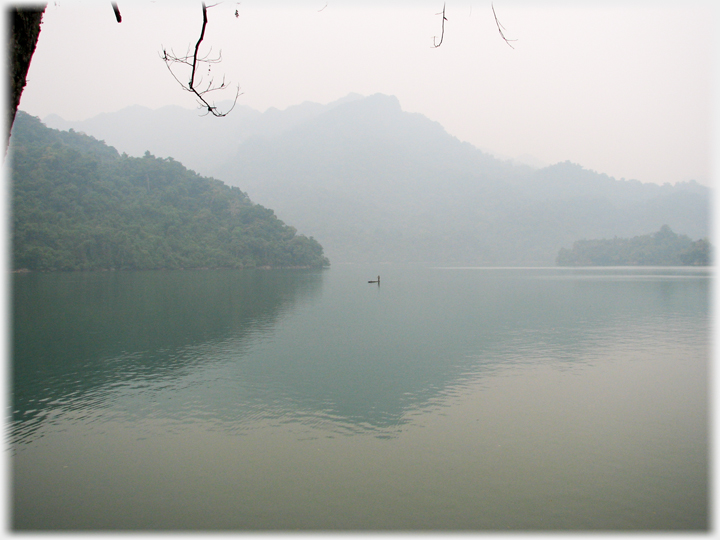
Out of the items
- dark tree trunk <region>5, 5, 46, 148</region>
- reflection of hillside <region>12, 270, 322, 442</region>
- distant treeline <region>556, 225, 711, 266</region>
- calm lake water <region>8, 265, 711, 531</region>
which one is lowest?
calm lake water <region>8, 265, 711, 531</region>

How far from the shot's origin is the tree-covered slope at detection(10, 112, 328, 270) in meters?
60.5

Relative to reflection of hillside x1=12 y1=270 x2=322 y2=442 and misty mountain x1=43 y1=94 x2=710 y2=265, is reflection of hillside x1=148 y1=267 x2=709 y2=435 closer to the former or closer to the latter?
reflection of hillside x1=12 y1=270 x2=322 y2=442

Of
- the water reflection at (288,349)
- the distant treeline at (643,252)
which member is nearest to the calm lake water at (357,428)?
the water reflection at (288,349)

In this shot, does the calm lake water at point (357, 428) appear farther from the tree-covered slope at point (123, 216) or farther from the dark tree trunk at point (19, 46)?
the tree-covered slope at point (123, 216)

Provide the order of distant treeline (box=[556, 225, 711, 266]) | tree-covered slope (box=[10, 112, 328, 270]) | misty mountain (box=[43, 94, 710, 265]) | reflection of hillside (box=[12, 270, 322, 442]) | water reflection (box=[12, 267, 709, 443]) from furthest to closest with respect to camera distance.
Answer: misty mountain (box=[43, 94, 710, 265]), distant treeline (box=[556, 225, 711, 266]), tree-covered slope (box=[10, 112, 328, 270]), reflection of hillside (box=[12, 270, 322, 442]), water reflection (box=[12, 267, 709, 443])

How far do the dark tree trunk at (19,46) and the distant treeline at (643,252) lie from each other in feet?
363

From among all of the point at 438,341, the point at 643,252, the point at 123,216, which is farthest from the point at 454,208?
the point at 438,341

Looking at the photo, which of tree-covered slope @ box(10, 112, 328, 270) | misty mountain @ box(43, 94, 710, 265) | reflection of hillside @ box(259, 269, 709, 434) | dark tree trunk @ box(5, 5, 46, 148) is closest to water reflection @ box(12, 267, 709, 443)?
reflection of hillside @ box(259, 269, 709, 434)

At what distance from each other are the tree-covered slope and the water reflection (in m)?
28.6

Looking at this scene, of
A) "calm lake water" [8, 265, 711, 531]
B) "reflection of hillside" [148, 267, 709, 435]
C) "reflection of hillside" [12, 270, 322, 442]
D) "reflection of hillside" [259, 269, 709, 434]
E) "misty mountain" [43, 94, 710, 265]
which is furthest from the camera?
"misty mountain" [43, 94, 710, 265]

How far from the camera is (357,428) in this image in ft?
30.8

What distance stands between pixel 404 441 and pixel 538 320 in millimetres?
18122

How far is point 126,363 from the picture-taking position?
15.0 metres

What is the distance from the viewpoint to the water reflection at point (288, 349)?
10.6m
